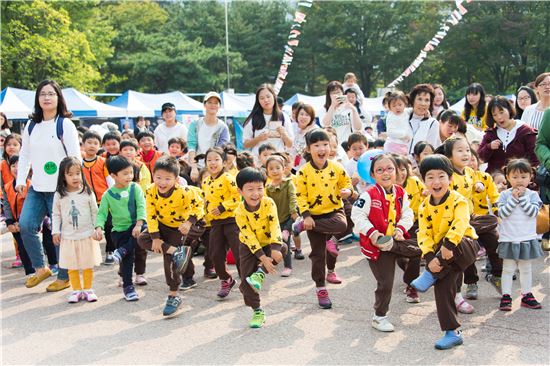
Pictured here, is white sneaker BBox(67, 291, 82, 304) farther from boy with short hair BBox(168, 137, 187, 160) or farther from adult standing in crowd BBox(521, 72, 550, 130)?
adult standing in crowd BBox(521, 72, 550, 130)

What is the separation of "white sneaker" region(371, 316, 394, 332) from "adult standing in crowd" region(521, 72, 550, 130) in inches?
123

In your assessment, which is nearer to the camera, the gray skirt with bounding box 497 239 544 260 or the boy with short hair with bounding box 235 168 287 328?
the boy with short hair with bounding box 235 168 287 328

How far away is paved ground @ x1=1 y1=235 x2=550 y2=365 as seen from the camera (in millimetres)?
3836

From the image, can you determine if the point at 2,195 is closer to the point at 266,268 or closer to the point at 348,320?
the point at 266,268

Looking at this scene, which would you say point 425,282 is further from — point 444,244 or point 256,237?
point 256,237

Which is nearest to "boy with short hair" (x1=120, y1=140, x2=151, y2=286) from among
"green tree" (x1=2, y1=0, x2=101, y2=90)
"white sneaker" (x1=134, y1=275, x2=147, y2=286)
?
"white sneaker" (x1=134, y1=275, x2=147, y2=286)

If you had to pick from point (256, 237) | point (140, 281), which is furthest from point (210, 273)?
point (256, 237)

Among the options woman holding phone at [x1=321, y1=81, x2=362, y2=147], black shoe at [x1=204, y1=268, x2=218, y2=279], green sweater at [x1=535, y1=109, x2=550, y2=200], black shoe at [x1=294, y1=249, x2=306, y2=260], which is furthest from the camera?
woman holding phone at [x1=321, y1=81, x2=362, y2=147]

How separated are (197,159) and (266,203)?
2.15 meters

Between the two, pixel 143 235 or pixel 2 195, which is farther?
pixel 2 195

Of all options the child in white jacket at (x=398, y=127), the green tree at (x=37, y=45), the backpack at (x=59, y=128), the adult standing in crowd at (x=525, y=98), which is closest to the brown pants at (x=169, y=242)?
the backpack at (x=59, y=128)

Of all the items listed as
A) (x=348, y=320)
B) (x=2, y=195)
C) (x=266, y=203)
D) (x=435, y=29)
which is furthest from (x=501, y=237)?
(x=435, y=29)

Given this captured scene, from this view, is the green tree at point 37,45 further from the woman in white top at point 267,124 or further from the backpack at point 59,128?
the woman in white top at point 267,124

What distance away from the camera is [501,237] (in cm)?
471
